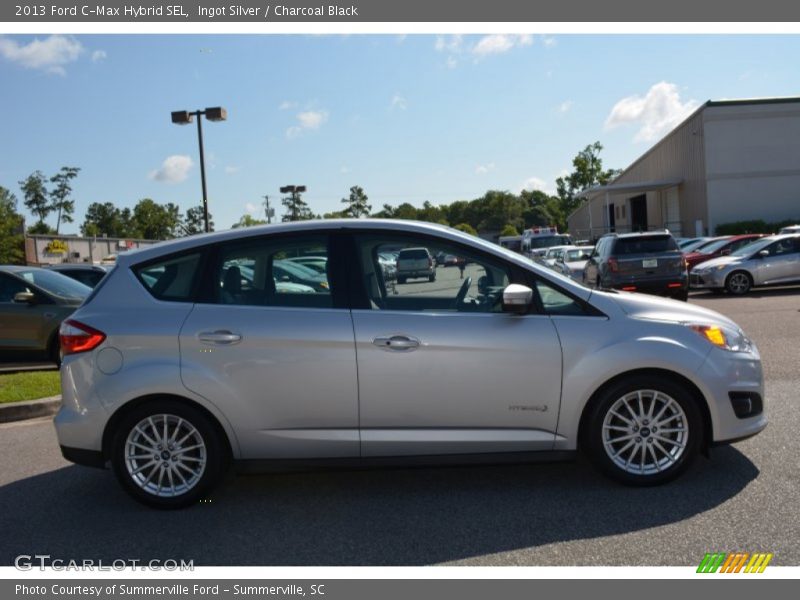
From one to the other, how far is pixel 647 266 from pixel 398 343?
42.8 feet

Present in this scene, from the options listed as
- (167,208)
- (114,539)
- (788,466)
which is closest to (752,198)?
(788,466)

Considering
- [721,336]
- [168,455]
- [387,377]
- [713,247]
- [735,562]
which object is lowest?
[735,562]

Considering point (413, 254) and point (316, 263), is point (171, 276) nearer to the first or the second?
point (316, 263)

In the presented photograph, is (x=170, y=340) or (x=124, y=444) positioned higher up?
(x=170, y=340)

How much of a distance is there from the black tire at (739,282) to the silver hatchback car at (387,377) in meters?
15.3

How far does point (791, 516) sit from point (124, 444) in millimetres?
4106

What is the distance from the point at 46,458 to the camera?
6465mm

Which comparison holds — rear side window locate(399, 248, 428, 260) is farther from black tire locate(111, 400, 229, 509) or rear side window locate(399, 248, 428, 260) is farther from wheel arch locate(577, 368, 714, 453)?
black tire locate(111, 400, 229, 509)

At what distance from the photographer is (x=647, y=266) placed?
54.7 feet

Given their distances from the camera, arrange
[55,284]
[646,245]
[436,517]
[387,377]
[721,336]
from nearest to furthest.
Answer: [436,517], [387,377], [721,336], [55,284], [646,245]

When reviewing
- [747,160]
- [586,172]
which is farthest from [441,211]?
[747,160]

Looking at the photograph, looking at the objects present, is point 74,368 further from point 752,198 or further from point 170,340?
point 752,198

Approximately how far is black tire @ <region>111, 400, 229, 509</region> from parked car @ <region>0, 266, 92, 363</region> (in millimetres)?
6495

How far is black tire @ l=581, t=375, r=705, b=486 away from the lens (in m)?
4.95
